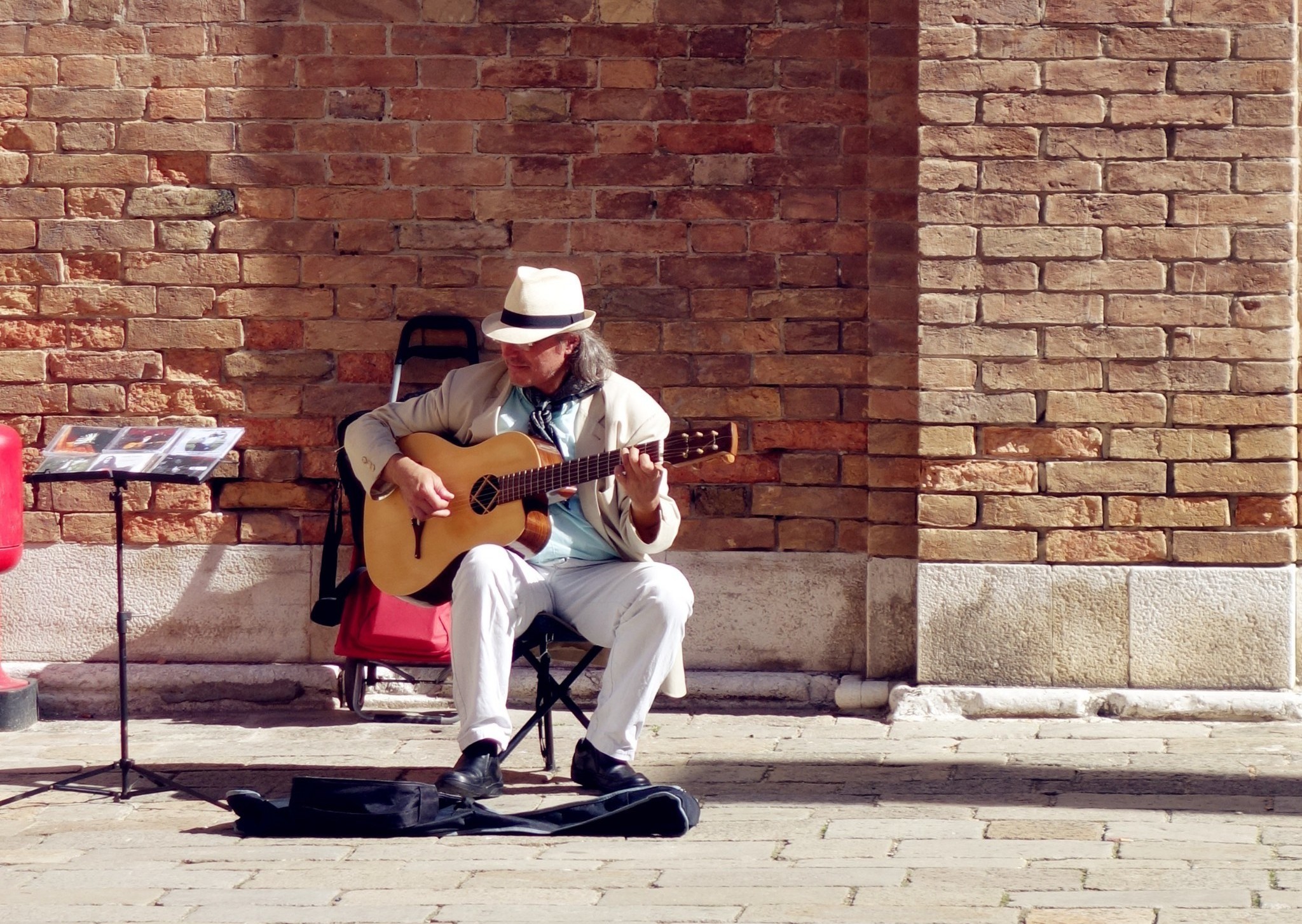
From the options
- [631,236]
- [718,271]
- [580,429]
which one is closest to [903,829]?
[580,429]

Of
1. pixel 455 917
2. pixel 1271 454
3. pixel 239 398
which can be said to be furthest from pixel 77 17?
pixel 1271 454

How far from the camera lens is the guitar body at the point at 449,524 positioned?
5.04 metres

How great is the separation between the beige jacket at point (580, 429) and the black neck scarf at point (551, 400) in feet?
0.11

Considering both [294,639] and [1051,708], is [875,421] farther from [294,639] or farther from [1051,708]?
[294,639]

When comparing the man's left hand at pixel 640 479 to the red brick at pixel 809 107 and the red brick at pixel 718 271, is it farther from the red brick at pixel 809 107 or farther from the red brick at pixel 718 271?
the red brick at pixel 809 107

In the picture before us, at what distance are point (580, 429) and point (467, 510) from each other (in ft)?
1.31

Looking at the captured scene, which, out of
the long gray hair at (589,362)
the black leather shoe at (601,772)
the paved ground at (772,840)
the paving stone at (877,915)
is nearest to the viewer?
the paving stone at (877,915)

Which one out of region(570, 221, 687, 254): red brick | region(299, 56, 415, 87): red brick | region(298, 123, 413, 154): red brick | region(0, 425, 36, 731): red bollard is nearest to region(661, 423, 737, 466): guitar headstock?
region(570, 221, 687, 254): red brick

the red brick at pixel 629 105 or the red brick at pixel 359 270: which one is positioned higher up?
the red brick at pixel 629 105

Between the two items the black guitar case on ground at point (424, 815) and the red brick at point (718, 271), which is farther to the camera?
the red brick at point (718, 271)

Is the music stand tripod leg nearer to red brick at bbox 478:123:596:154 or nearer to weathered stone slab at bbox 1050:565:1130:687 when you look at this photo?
red brick at bbox 478:123:596:154

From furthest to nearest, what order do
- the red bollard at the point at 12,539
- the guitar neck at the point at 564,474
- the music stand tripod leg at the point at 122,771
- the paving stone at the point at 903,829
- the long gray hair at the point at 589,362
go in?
the red bollard at the point at 12,539, the long gray hair at the point at 589,362, the music stand tripod leg at the point at 122,771, the guitar neck at the point at 564,474, the paving stone at the point at 903,829

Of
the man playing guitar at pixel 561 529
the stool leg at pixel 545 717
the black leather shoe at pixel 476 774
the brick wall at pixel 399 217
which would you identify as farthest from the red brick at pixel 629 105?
the black leather shoe at pixel 476 774

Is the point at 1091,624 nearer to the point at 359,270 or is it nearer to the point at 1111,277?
the point at 1111,277
